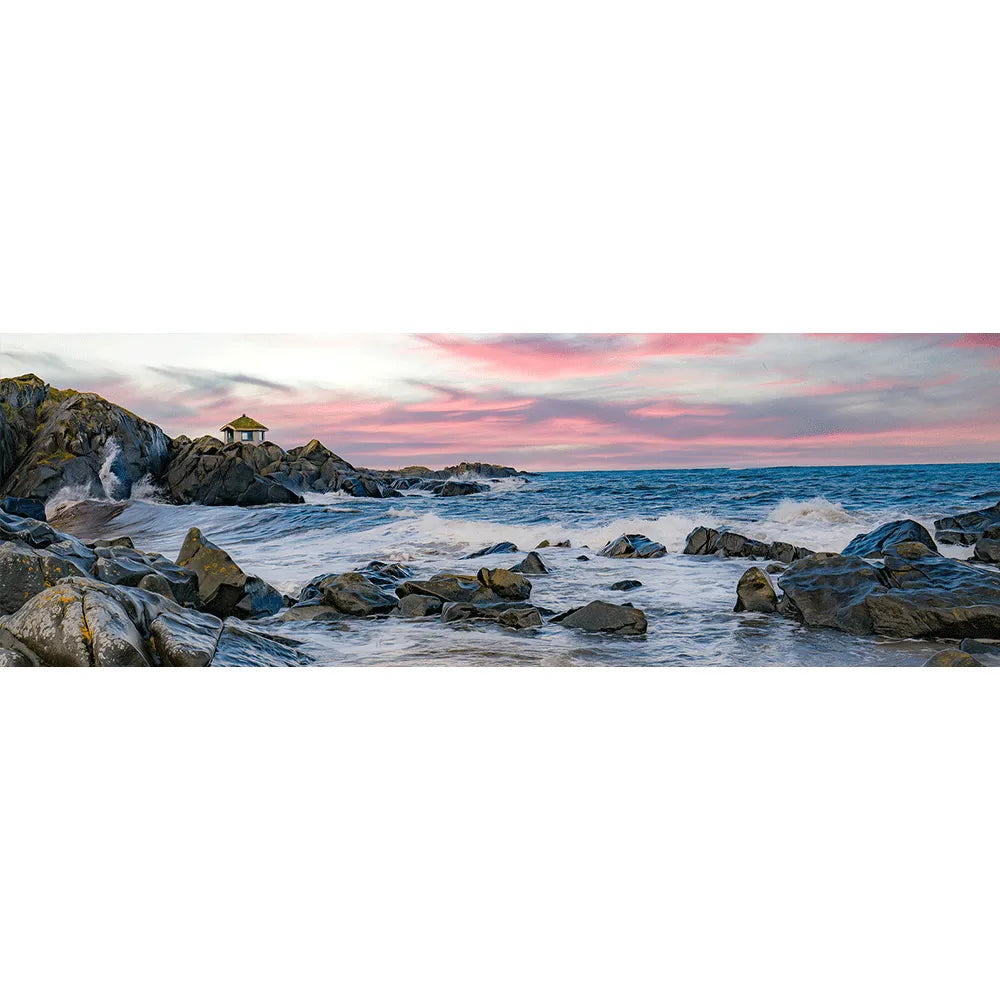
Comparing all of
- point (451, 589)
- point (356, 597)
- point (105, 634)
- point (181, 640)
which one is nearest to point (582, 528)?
point (451, 589)

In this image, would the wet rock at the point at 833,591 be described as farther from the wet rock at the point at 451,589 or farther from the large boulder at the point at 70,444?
the large boulder at the point at 70,444

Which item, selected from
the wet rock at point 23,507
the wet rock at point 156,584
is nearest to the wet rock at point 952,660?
the wet rock at point 156,584

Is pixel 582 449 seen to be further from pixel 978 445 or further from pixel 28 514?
pixel 28 514

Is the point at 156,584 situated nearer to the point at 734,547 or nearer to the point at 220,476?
the point at 220,476

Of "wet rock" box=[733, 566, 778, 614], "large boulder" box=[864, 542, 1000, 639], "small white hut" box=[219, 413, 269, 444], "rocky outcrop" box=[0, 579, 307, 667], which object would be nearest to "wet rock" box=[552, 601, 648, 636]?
"wet rock" box=[733, 566, 778, 614]

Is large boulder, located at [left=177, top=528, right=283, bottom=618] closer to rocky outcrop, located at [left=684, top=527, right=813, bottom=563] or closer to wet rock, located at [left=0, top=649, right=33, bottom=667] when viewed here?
wet rock, located at [left=0, top=649, right=33, bottom=667]
